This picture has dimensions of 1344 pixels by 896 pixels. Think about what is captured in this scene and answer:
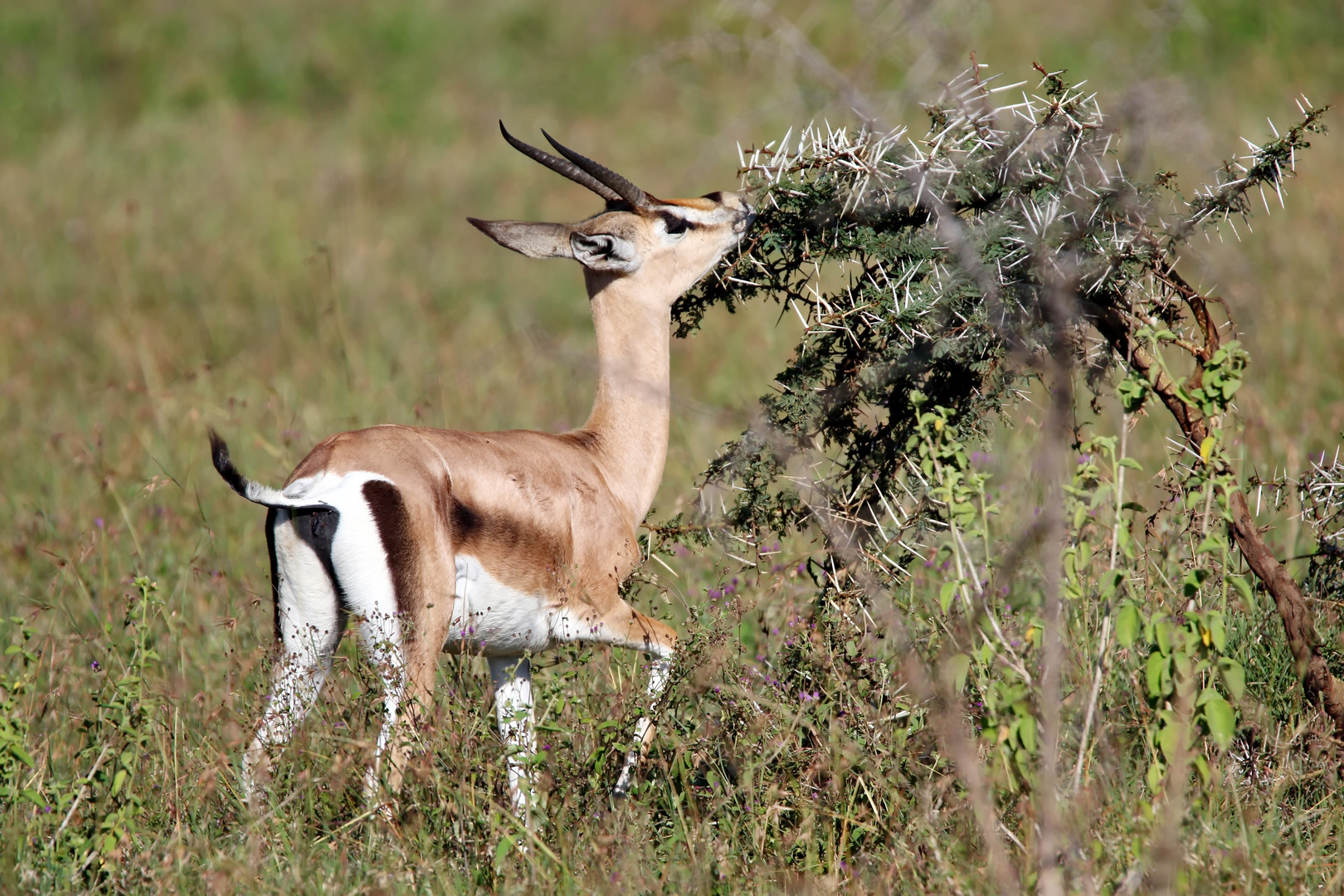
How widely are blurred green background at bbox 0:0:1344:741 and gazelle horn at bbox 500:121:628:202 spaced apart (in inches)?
15.7

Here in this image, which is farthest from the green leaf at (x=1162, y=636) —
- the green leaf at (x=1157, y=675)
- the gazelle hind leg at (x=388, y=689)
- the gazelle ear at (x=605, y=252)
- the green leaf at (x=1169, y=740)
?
the gazelle ear at (x=605, y=252)

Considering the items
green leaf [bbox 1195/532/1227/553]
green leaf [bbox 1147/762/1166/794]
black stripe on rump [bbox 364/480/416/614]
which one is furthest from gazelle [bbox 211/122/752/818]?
green leaf [bbox 1195/532/1227/553]

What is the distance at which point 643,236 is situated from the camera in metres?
4.16

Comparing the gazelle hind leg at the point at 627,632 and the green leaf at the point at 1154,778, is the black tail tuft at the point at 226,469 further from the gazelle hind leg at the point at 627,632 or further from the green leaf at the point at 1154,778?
the green leaf at the point at 1154,778

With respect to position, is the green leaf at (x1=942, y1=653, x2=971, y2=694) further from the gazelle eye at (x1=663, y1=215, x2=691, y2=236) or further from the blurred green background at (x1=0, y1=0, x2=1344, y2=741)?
the gazelle eye at (x1=663, y1=215, x2=691, y2=236)

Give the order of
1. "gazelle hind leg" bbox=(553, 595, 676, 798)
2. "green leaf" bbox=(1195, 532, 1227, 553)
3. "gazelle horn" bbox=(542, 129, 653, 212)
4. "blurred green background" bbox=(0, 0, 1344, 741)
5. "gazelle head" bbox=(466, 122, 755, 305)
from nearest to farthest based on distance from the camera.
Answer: "green leaf" bbox=(1195, 532, 1227, 553)
"gazelle hind leg" bbox=(553, 595, 676, 798)
"gazelle horn" bbox=(542, 129, 653, 212)
"gazelle head" bbox=(466, 122, 755, 305)
"blurred green background" bbox=(0, 0, 1344, 741)

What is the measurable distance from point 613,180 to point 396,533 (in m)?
1.41

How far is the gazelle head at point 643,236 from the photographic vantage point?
405 centimetres

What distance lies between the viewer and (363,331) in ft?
26.9

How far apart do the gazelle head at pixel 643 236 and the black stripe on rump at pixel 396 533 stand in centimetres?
108

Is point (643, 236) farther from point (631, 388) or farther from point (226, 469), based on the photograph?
point (226, 469)

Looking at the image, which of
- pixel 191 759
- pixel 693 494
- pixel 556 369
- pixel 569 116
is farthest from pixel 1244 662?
pixel 569 116

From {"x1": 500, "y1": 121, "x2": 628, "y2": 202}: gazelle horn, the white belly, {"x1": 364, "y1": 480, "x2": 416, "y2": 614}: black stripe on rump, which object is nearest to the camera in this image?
{"x1": 364, "y1": 480, "x2": 416, "y2": 614}: black stripe on rump

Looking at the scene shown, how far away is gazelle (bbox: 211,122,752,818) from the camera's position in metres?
3.22
